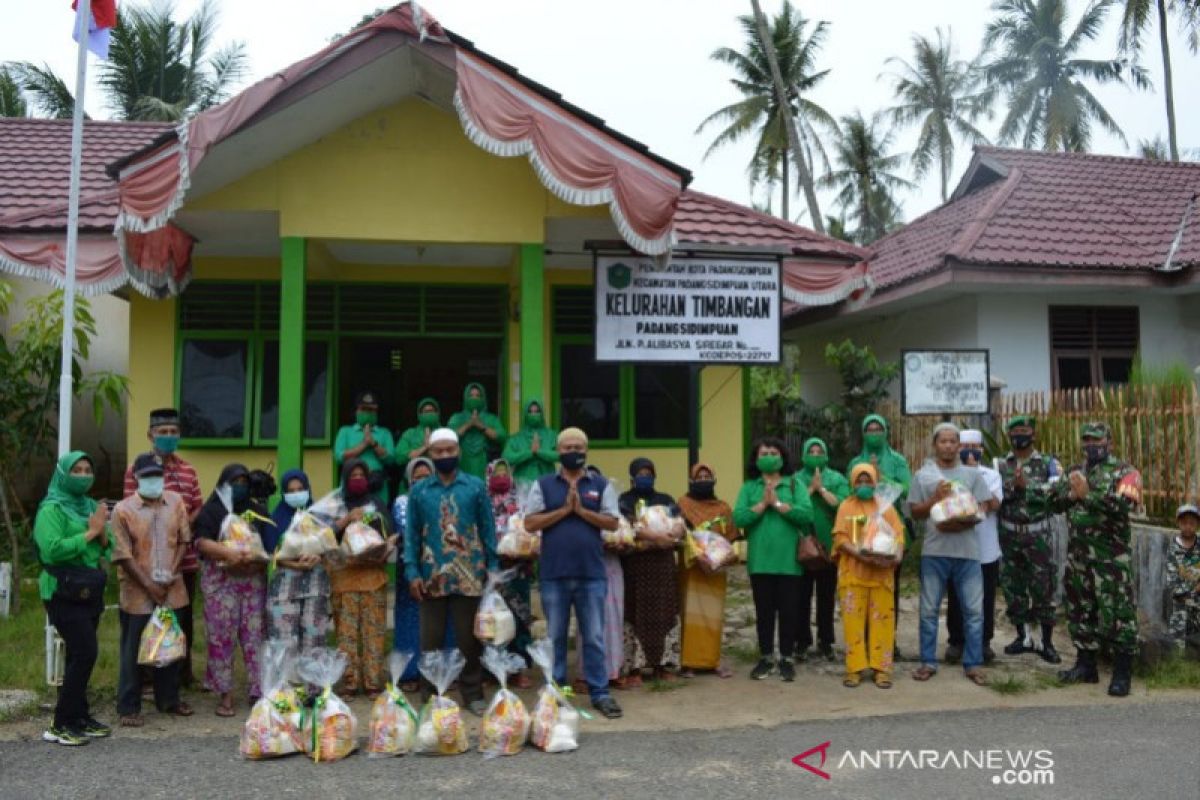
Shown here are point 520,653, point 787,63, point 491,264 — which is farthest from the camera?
point 787,63

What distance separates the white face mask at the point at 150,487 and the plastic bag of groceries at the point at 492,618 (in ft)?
6.77

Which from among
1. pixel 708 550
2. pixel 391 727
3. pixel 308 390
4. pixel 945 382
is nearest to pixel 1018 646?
pixel 945 382

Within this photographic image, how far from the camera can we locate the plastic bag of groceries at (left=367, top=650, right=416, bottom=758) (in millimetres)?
5246

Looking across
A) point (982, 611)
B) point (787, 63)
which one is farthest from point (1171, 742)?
point (787, 63)

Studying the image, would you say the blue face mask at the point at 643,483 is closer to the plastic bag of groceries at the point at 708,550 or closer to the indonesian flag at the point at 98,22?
the plastic bag of groceries at the point at 708,550

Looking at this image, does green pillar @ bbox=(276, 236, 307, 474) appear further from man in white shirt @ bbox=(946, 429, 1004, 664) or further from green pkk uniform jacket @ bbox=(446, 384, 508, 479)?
man in white shirt @ bbox=(946, 429, 1004, 664)

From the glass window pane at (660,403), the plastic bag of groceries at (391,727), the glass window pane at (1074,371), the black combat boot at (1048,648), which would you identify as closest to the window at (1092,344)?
the glass window pane at (1074,371)

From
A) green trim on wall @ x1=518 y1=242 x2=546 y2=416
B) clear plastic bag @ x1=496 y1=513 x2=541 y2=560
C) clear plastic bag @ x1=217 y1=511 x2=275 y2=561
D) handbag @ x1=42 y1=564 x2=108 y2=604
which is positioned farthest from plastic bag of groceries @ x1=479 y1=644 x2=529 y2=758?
green trim on wall @ x1=518 y1=242 x2=546 y2=416

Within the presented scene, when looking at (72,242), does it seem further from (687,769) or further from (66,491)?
(687,769)

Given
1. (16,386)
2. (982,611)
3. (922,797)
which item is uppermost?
(16,386)

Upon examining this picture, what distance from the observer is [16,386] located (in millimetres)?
8703

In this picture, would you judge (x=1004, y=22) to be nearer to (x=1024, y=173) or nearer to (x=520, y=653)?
(x=1024, y=173)

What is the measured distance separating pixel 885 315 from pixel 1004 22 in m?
22.7

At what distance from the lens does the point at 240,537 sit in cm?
591
